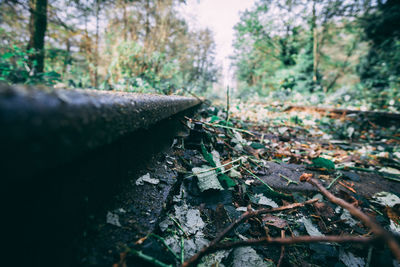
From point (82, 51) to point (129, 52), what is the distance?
544 cm

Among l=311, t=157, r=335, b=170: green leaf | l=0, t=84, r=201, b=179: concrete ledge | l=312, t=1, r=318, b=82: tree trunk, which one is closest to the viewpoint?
l=0, t=84, r=201, b=179: concrete ledge

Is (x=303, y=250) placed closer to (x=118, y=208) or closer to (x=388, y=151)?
(x=118, y=208)

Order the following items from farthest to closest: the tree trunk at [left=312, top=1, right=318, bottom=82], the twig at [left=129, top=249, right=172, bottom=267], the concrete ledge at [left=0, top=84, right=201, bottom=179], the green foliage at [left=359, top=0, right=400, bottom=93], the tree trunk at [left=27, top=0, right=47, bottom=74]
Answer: the tree trunk at [left=312, top=1, right=318, bottom=82]
the green foliage at [left=359, top=0, right=400, bottom=93]
the tree trunk at [left=27, top=0, right=47, bottom=74]
the twig at [left=129, top=249, right=172, bottom=267]
the concrete ledge at [left=0, top=84, right=201, bottom=179]

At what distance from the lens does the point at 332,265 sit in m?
0.72

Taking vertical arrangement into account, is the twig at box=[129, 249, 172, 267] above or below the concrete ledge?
below

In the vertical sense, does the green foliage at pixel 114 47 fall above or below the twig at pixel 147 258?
above

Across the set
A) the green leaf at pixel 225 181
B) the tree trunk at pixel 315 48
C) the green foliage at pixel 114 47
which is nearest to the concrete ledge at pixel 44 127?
the green leaf at pixel 225 181

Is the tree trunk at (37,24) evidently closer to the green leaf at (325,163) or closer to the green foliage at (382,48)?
the green leaf at (325,163)

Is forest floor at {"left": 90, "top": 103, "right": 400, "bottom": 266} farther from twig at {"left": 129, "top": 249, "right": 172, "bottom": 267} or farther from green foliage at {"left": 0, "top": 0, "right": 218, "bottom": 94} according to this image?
green foliage at {"left": 0, "top": 0, "right": 218, "bottom": 94}

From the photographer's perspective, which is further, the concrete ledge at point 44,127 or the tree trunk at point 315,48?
the tree trunk at point 315,48

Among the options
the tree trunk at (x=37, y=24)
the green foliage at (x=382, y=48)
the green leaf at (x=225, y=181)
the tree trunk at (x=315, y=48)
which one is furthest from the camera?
the tree trunk at (x=315, y=48)

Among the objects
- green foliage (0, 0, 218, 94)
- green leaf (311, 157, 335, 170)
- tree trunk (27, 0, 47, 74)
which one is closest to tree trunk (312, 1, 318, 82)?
green foliage (0, 0, 218, 94)

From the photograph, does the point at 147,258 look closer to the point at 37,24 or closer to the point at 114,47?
the point at 114,47

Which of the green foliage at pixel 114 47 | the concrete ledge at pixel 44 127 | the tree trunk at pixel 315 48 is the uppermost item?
the tree trunk at pixel 315 48
